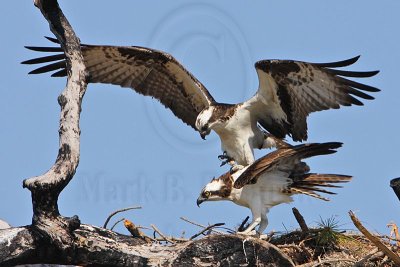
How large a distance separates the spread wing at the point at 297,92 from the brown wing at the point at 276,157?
915 mm

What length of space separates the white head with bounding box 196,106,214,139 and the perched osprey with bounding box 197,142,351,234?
1.09 meters

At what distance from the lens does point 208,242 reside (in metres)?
6.32

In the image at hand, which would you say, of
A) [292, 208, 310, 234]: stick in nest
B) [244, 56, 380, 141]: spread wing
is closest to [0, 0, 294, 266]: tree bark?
[292, 208, 310, 234]: stick in nest

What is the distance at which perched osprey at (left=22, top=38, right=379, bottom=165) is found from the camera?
852 cm

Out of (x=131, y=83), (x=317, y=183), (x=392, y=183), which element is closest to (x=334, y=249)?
(x=317, y=183)

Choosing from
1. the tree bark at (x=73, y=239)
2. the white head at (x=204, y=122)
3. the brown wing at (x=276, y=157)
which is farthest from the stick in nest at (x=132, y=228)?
the white head at (x=204, y=122)

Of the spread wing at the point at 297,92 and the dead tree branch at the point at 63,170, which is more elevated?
the spread wing at the point at 297,92

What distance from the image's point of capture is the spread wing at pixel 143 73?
9793 millimetres

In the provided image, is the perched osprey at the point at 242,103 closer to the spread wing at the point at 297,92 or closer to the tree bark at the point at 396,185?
the spread wing at the point at 297,92

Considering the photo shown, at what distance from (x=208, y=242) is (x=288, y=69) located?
2738 mm

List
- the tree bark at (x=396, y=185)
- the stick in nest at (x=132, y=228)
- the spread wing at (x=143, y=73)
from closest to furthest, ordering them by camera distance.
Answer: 1. the tree bark at (x=396, y=185)
2. the stick in nest at (x=132, y=228)
3. the spread wing at (x=143, y=73)

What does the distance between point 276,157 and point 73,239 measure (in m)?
2.31

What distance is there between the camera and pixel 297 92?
875cm

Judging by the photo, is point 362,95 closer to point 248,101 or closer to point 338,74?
point 338,74
